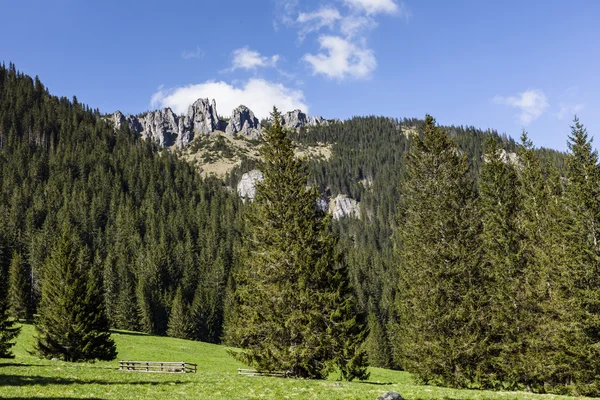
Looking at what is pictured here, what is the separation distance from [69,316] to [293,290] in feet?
94.8

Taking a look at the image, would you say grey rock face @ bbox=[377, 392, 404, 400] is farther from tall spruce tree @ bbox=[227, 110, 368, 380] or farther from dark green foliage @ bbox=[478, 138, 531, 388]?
dark green foliage @ bbox=[478, 138, 531, 388]

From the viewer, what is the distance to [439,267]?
25.6 meters

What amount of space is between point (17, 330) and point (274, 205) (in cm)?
3464

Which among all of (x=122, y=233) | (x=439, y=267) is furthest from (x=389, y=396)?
(x=122, y=233)

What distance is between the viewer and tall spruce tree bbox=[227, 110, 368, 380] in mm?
22828

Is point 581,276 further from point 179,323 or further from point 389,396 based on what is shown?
point 179,323

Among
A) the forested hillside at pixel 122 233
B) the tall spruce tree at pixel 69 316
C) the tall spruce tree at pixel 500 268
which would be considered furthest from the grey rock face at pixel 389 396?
the forested hillside at pixel 122 233

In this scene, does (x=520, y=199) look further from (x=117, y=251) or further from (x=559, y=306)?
(x=117, y=251)

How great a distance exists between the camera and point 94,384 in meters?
19.0

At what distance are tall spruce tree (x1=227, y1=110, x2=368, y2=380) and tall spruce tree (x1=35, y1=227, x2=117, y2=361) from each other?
24019 millimetres

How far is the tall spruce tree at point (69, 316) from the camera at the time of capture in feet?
130

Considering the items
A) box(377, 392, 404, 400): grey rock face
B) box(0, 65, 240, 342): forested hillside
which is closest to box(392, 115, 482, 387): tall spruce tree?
box(377, 392, 404, 400): grey rock face

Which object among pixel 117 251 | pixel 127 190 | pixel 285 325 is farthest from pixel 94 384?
pixel 127 190

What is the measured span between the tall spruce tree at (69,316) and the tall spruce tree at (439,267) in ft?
104
